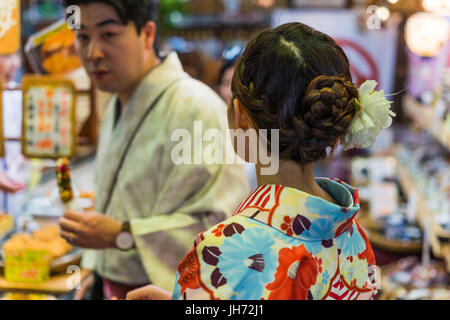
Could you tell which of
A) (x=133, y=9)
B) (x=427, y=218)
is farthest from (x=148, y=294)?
(x=427, y=218)

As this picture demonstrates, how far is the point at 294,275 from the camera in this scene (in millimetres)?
A: 921

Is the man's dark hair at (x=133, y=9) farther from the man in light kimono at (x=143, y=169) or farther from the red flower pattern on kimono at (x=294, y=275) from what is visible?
the red flower pattern on kimono at (x=294, y=275)

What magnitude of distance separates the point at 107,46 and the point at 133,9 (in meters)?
0.15

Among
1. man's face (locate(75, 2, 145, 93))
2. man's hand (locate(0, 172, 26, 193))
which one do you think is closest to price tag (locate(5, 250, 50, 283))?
man's hand (locate(0, 172, 26, 193))

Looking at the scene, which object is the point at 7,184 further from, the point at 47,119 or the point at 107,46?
the point at 107,46

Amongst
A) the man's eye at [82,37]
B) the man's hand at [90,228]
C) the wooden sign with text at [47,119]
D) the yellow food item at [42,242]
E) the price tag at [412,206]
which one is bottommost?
the price tag at [412,206]

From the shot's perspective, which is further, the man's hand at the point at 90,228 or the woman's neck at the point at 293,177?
the man's hand at the point at 90,228

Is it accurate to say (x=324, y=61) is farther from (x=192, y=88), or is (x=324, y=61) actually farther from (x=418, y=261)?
(x=418, y=261)

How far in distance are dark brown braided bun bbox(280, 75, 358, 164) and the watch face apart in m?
0.90

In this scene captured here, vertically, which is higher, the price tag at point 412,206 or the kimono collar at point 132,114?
the kimono collar at point 132,114

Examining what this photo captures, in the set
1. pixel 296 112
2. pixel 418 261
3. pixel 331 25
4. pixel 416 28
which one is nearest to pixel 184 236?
pixel 296 112

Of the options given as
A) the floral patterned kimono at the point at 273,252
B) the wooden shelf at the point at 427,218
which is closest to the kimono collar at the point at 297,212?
the floral patterned kimono at the point at 273,252

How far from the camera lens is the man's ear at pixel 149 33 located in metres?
1.82

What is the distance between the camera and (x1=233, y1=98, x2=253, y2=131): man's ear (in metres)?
0.98
